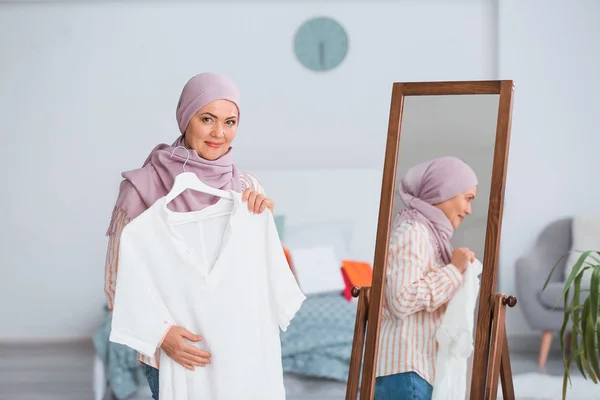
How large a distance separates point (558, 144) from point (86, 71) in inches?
133

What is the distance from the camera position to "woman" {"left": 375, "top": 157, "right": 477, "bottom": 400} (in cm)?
220

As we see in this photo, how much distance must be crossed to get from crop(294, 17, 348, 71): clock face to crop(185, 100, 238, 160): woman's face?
3.42m

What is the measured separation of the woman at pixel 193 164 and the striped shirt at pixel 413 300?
478 mm

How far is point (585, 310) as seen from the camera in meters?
2.37

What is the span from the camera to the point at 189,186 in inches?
77.3

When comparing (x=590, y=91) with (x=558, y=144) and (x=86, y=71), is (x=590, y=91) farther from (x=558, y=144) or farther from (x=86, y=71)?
(x=86, y=71)

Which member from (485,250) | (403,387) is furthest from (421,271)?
(403,387)

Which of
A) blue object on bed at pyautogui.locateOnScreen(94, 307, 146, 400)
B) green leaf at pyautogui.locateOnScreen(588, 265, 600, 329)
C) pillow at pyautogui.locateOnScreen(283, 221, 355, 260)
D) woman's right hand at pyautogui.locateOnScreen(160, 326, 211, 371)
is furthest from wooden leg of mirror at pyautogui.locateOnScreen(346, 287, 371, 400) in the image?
pillow at pyautogui.locateOnScreen(283, 221, 355, 260)

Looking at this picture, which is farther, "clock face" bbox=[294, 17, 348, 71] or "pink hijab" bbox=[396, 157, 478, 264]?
"clock face" bbox=[294, 17, 348, 71]

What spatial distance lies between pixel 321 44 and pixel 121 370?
2.76 meters

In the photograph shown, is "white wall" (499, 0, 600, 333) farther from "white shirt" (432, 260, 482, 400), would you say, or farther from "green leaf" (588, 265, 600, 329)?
"white shirt" (432, 260, 482, 400)

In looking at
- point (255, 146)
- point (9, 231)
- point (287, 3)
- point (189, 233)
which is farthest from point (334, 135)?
point (189, 233)

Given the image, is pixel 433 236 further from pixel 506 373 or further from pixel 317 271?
pixel 317 271


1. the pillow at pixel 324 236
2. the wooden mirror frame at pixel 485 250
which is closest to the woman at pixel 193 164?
the wooden mirror frame at pixel 485 250
